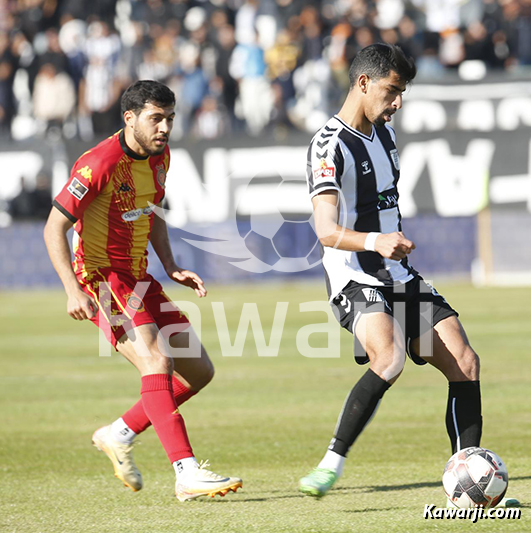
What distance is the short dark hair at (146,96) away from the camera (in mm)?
6254

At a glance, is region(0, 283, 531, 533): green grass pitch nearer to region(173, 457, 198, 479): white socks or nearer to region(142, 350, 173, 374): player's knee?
region(173, 457, 198, 479): white socks

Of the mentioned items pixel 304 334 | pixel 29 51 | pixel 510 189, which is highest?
pixel 29 51

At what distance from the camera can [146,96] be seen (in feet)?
20.5

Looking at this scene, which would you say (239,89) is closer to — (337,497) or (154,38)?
(154,38)

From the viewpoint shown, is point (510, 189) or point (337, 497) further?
point (510, 189)

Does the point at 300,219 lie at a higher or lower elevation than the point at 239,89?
lower

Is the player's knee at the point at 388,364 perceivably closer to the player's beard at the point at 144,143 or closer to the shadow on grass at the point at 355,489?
the shadow on grass at the point at 355,489

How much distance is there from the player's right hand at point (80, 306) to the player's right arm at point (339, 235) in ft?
4.39

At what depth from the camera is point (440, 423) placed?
870cm

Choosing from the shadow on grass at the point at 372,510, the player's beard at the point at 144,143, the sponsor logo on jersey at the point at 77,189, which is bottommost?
the shadow on grass at the point at 372,510

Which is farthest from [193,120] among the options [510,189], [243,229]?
[510,189]

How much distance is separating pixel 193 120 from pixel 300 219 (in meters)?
3.61

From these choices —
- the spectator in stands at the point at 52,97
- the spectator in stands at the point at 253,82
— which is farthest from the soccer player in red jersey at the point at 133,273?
the spectator in stands at the point at 52,97

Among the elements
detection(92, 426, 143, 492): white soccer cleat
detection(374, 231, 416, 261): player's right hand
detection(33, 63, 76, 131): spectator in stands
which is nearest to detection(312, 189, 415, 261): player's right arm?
detection(374, 231, 416, 261): player's right hand
